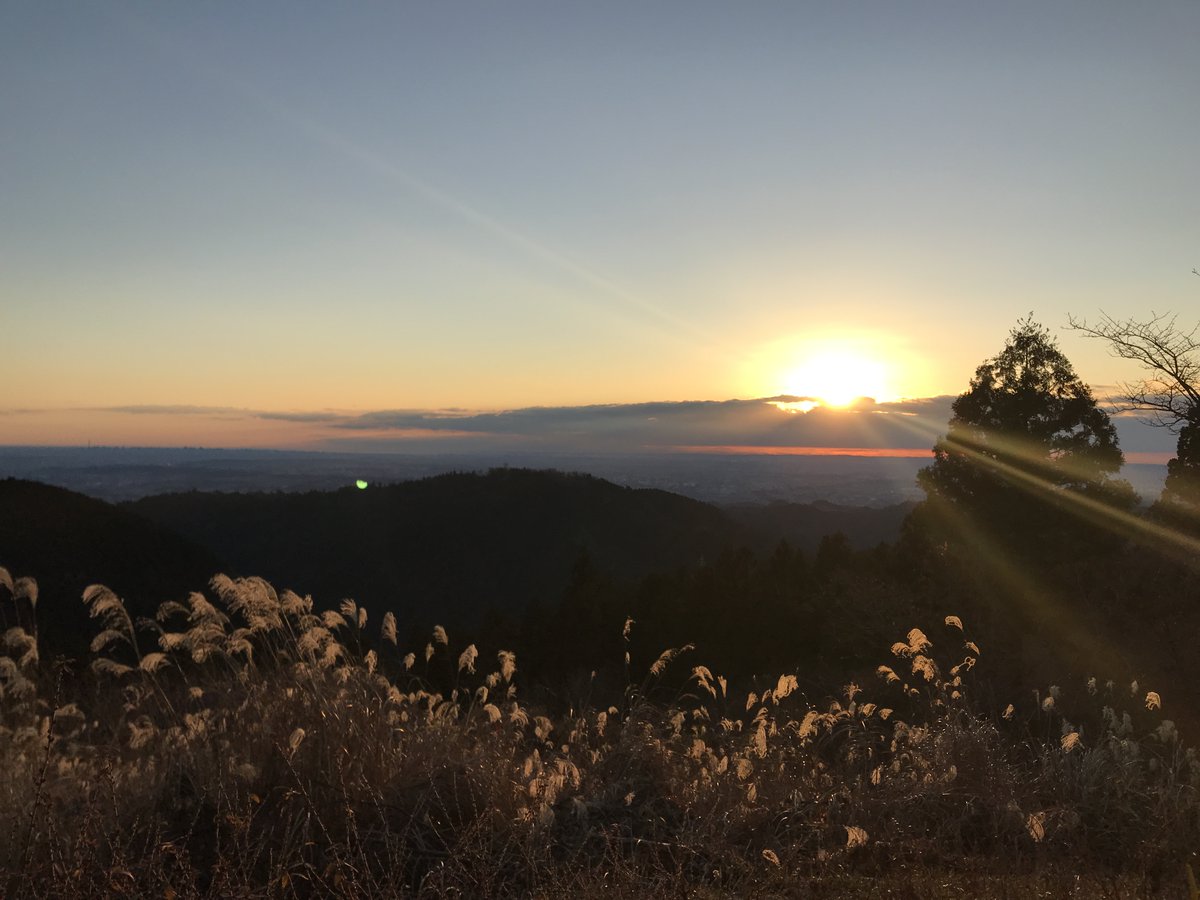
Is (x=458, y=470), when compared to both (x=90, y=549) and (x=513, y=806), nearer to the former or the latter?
(x=90, y=549)

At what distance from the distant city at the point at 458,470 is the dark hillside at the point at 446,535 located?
4.74 metres

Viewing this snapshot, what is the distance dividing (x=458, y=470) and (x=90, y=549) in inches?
2815

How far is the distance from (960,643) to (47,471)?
62.8m

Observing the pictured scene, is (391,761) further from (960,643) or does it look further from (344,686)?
(960,643)

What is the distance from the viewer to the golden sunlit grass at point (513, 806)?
386 centimetres

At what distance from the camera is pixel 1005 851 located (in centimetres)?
449

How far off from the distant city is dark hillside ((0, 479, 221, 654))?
11.0 feet

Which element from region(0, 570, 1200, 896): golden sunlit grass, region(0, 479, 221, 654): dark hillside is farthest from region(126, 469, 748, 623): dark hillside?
region(0, 570, 1200, 896): golden sunlit grass

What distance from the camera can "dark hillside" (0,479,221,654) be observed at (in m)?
40.2

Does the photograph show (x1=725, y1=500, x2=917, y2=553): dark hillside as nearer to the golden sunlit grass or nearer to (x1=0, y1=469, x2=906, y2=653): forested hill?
(x1=0, y1=469, x2=906, y2=653): forested hill

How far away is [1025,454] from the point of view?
72.3 feet

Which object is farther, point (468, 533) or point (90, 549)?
point (468, 533)

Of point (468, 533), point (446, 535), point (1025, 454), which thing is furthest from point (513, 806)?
point (468, 533)

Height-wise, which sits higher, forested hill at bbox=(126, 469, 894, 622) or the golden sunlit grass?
the golden sunlit grass
